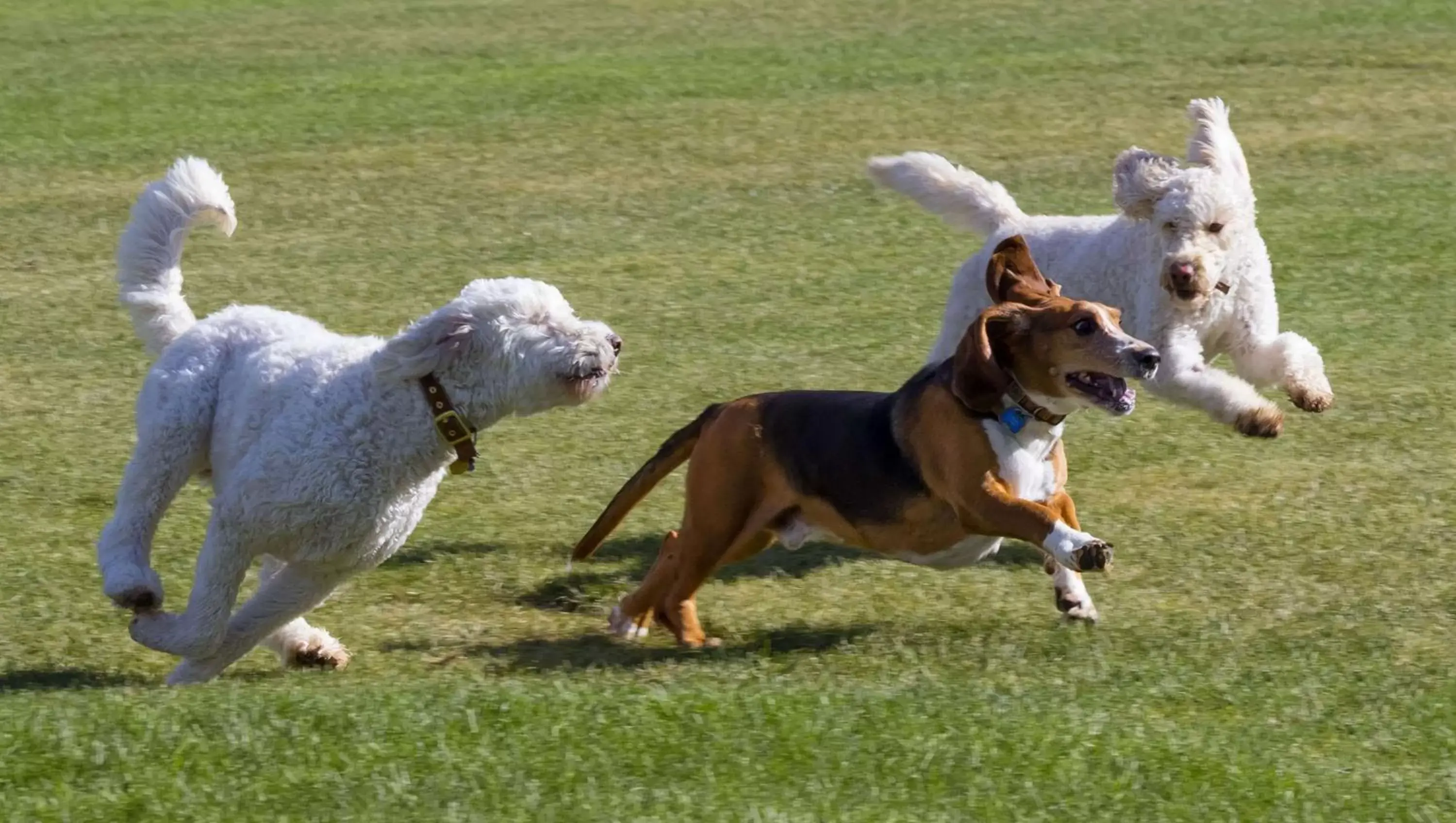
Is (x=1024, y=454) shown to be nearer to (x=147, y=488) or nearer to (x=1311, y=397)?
(x=1311, y=397)

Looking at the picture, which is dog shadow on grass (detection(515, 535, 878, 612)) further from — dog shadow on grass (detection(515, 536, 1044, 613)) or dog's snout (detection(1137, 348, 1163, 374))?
dog's snout (detection(1137, 348, 1163, 374))

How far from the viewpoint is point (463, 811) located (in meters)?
4.53

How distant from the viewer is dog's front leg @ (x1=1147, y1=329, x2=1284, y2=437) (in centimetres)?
714

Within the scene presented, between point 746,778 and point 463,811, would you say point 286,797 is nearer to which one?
point 463,811

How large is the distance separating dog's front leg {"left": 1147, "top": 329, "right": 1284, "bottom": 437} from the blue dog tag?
4.65 feet

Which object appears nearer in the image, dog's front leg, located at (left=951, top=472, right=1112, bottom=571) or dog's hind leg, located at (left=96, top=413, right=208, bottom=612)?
dog's front leg, located at (left=951, top=472, right=1112, bottom=571)

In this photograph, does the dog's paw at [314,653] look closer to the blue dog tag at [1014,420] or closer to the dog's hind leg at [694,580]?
the dog's hind leg at [694,580]

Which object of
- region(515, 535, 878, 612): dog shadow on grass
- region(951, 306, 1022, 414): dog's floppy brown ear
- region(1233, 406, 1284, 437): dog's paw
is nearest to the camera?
region(951, 306, 1022, 414): dog's floppy brown ear

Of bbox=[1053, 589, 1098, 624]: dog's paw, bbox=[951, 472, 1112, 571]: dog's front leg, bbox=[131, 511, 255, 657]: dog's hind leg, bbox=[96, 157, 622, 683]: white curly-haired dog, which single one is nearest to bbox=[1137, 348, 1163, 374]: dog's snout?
bbox=[951, 472, 1112, 571]: dog's front leg

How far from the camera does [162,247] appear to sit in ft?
20.5

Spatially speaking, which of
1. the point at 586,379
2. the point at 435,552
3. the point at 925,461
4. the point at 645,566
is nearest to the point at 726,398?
the point at 645,566

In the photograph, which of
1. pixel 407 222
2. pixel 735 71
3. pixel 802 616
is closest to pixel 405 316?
pixel 407 222

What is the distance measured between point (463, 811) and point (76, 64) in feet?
51.0

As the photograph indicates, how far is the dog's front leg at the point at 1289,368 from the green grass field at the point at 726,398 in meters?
0.44
